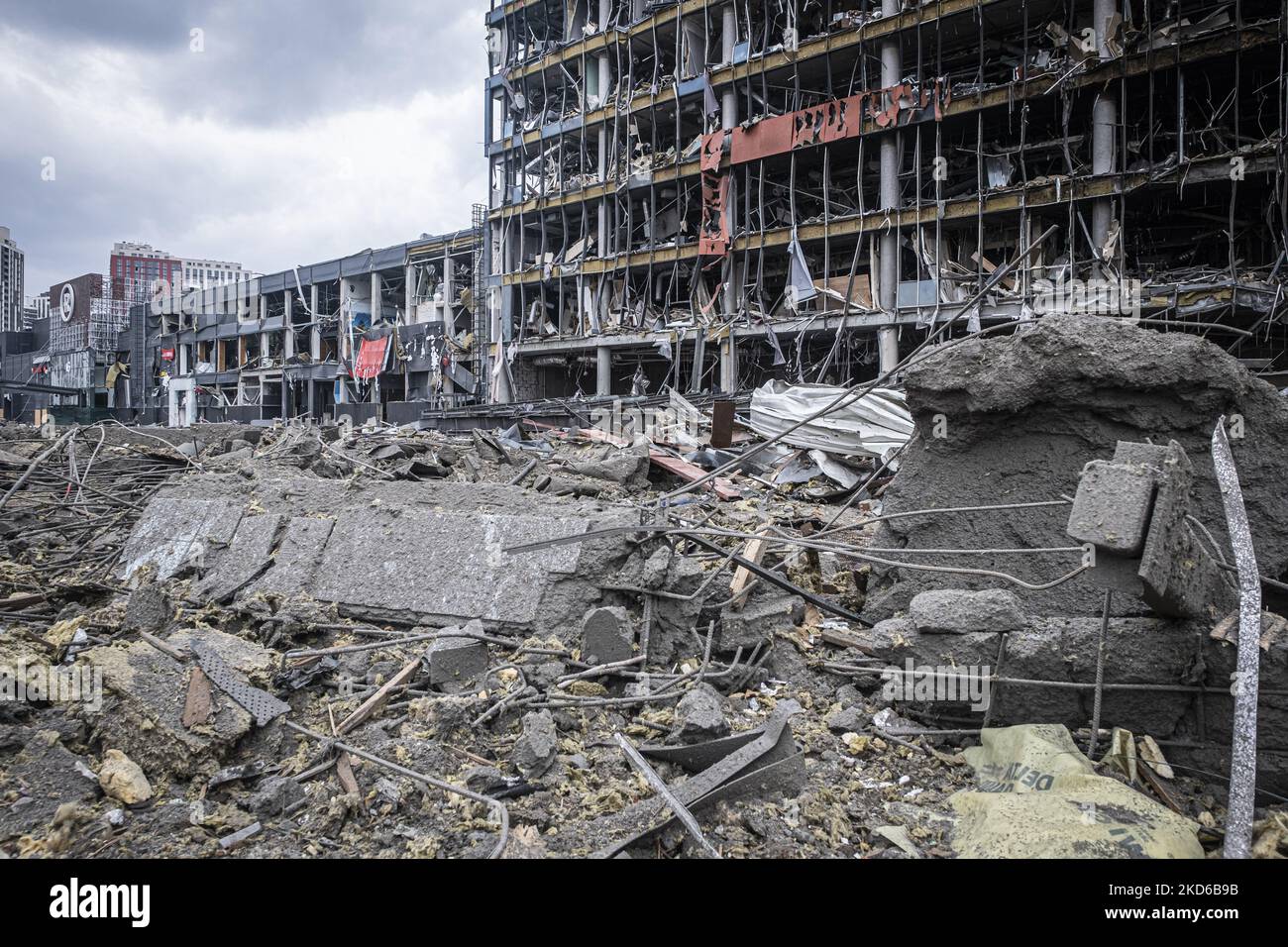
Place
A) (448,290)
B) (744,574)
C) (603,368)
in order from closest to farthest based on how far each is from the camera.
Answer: (744,574), (603,368), (448,290)

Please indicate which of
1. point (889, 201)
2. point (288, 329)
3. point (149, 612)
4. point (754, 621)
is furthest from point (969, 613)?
point (288, 329)

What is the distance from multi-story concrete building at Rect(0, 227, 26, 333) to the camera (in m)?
31.8

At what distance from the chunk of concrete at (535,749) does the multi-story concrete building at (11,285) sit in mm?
24795

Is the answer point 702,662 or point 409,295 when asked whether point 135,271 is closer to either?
point 409,295

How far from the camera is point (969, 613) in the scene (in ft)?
12.4

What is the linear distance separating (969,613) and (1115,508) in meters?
1.02

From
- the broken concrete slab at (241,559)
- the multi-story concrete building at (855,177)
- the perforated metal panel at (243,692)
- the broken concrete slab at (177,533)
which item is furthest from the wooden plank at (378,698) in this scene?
the multi-story concrete building at (855,177)

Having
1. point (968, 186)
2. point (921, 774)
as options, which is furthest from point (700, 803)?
point (968, 186)

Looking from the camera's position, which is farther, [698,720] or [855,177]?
[855,177]

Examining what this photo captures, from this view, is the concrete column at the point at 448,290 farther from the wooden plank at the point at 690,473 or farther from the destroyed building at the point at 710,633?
the wooden plank at the point at 690,473

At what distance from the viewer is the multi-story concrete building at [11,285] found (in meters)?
31.8

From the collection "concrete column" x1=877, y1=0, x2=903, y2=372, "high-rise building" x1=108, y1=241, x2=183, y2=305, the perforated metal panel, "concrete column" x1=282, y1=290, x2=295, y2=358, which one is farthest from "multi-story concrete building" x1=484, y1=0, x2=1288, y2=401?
"high-rise building" x1=108, y1=241, x2=183, y2=305

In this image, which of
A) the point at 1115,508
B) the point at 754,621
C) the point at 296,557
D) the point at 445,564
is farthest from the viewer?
the point at 296,557
